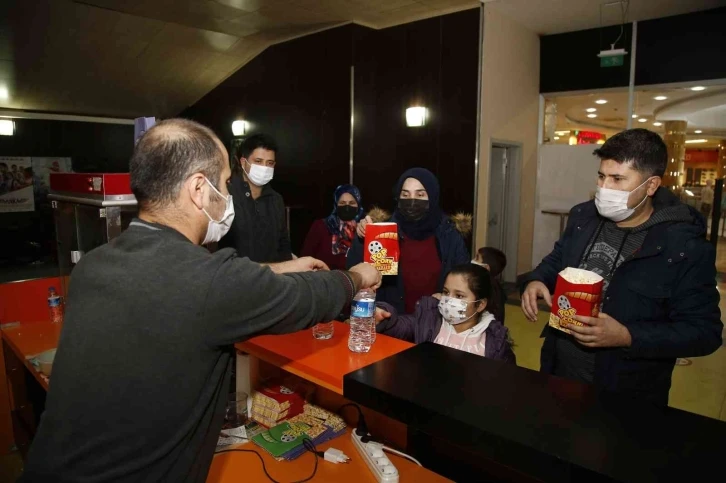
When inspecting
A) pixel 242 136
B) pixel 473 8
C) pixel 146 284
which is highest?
pixel 473 8

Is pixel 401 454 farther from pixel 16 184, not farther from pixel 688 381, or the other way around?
pixel 16 184

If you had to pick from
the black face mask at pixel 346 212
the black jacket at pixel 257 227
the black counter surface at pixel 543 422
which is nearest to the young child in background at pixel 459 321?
the black counter surface at pixel 543 422

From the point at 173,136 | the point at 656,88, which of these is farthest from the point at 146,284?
the point at 656,88

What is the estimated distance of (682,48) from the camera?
5824 millimetres

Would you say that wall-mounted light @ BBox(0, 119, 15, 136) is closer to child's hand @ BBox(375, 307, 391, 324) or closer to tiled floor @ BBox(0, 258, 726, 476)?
tiled floor @ BBox(0, 258, 726, 476)

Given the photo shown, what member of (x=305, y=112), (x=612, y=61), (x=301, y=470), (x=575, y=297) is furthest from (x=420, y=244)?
(x=305, y=112)

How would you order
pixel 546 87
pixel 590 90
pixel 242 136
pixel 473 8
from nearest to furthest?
pixel 473 8 < pixel 590 90 < pixel 546 87 < pixel 242 136

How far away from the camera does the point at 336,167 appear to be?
22.2 feet

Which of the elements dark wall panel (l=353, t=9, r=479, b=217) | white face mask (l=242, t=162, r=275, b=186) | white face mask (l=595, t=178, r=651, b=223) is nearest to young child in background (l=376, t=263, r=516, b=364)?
white face mask (l=595, t=178, r=651, b=223)

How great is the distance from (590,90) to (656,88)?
801 millimetres

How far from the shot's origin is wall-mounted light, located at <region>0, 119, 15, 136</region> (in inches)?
324

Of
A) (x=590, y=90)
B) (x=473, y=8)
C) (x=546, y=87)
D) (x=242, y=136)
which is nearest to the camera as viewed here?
(x=473, y=8)

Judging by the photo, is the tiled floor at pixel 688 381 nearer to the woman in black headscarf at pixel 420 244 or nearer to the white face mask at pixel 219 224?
the woman in black headscarf at pixel 420 244

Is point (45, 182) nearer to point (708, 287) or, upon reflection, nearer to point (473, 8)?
point (473, 8)
